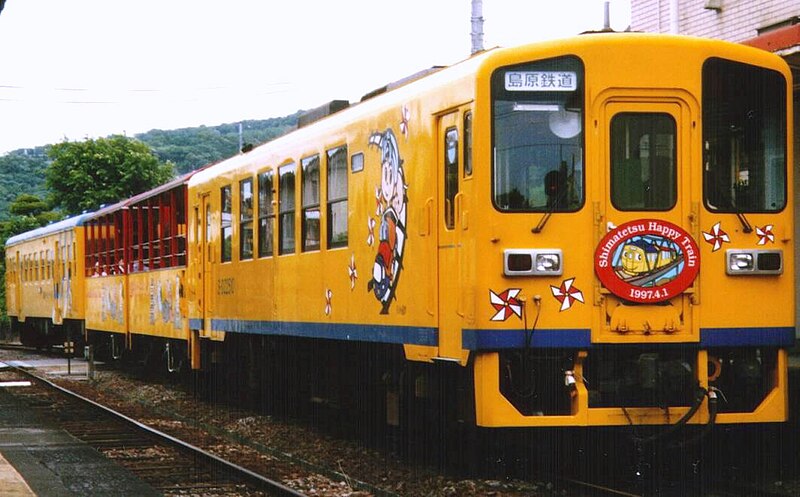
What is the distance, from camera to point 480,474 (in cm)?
966

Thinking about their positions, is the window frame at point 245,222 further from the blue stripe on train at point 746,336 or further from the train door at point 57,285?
the train door at point 57,285

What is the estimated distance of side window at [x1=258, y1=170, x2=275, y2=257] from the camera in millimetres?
13594

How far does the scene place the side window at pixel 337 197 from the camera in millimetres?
11430

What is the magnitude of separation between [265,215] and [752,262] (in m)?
6.12

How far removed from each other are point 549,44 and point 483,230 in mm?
A: 1330

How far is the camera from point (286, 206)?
514 inches

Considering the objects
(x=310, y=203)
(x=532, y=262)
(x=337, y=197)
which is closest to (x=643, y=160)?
→ (x=532, y=262)

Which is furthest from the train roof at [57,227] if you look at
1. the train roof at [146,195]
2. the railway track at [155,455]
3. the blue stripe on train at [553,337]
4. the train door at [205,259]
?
the blue stripe on train at [553,337]

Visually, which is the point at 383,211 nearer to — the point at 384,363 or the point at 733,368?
the point at 384,363

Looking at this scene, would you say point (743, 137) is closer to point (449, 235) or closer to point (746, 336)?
point (746, 336)

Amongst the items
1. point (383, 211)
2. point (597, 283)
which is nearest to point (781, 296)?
point (597, 283)

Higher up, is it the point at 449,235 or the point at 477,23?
the point at 477,23

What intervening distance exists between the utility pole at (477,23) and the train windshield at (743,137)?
10.3 metres

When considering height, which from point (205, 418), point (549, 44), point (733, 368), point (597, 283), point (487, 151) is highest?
point (549, 44)
